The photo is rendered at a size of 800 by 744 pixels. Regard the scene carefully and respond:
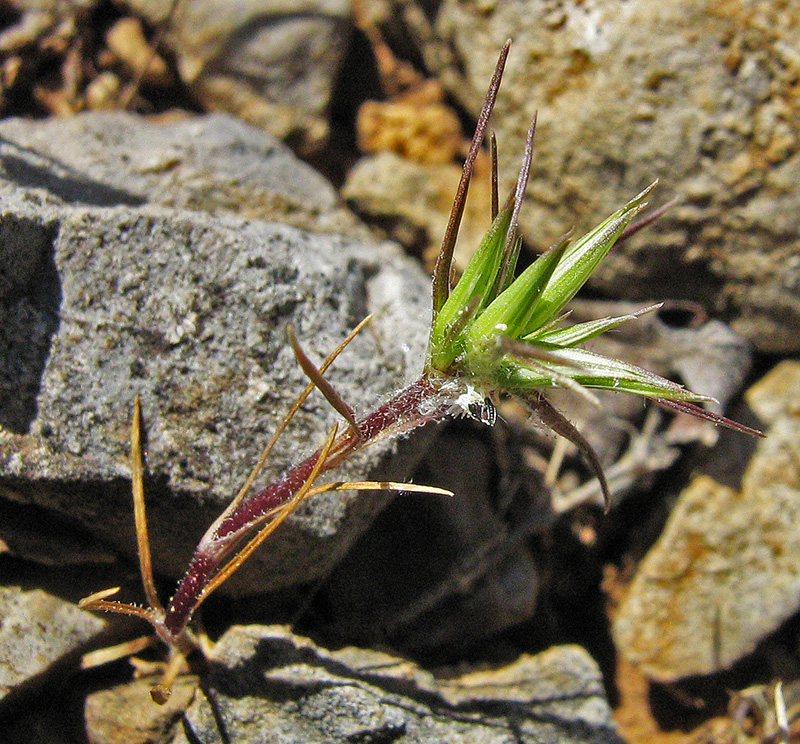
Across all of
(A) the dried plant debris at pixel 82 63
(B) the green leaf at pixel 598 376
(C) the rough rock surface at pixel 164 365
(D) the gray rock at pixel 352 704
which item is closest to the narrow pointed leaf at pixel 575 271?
(B) the green leaf at pixel 598 376

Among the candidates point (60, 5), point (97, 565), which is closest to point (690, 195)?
point (97, 565)

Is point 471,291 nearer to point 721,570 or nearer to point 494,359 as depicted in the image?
point 494,359

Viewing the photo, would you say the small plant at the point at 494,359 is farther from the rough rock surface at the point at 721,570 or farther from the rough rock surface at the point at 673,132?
the rough rock surface at the point at 721,570

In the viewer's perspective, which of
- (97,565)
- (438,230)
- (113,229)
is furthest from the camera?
(438,230)

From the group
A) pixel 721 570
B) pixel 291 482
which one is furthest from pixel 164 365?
pixel 721 570

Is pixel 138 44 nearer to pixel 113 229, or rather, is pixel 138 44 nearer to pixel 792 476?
pixel 113 229

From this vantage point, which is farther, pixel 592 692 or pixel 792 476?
pixel 792 476

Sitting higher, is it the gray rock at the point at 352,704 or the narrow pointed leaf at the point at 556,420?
the narrow pointed leaf at the point at 556,420
